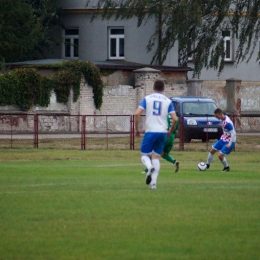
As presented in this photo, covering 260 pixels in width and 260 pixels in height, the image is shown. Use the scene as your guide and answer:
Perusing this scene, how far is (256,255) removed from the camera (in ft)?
27.7

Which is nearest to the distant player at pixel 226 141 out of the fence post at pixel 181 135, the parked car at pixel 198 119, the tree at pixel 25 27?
the fence post at pixel 181 135

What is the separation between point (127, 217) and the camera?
1090 centimetres

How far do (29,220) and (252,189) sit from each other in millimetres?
5454

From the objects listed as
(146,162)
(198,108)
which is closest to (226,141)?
(146,162)

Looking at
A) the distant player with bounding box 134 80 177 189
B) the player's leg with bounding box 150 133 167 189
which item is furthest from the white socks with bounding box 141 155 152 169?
the player's leg with bounding box 150 133 167 189

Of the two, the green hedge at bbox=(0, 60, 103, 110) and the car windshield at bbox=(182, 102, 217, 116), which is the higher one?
the green hedge at bbox=(0, 60, 103, 110)

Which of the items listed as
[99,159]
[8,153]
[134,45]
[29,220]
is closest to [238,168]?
[99,159]

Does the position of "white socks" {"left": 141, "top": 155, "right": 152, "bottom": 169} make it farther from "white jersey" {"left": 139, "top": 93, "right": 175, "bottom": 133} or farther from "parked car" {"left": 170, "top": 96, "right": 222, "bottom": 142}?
"parked car" {"left": 170, "top": 96, "right": 222, "bottom": 142}

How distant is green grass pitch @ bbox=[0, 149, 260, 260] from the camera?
28.4 feet

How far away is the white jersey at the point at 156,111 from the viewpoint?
14.3 m

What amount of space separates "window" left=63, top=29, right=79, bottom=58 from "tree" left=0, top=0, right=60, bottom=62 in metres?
1.34

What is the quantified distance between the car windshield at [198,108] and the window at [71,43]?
23.0 metres

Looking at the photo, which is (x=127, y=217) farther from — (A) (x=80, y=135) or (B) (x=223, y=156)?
(A) (x=80, y=135)

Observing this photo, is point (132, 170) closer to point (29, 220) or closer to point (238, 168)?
point (238, 168)
